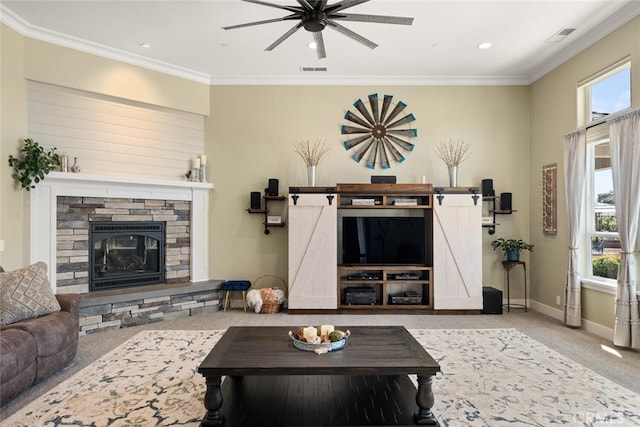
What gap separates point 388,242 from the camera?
5.23 m

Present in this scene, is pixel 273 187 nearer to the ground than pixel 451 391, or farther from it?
farther from it

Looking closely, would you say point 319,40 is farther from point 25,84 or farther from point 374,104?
point 25,84

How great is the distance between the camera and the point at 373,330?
9.32 feet

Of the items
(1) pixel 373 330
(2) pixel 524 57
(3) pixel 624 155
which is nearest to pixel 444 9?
(2) pixel 524 57

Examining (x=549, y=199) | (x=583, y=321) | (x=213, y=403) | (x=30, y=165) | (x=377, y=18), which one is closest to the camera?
(x=213, y=403)

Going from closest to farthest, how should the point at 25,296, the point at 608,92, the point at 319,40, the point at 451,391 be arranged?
the point at 451,391 < the point at 25,296 < the point at 319,40 < the point at 608,92

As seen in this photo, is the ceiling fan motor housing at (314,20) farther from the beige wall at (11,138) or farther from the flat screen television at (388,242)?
the beige wall at (11,138)

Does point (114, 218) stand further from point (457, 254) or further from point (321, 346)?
point (457, 254)

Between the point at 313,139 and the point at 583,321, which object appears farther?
the point at 313,139

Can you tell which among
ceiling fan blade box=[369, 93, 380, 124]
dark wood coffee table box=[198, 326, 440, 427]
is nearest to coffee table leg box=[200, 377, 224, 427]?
dark wood coffee table box=[198, 326, 440, 427]

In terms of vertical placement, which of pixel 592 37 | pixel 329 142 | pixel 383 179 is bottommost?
pixel 383 179

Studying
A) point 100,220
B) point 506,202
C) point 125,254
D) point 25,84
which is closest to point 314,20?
point 25,84

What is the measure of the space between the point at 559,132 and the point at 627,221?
5.50 ft

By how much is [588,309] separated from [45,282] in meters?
5.60
